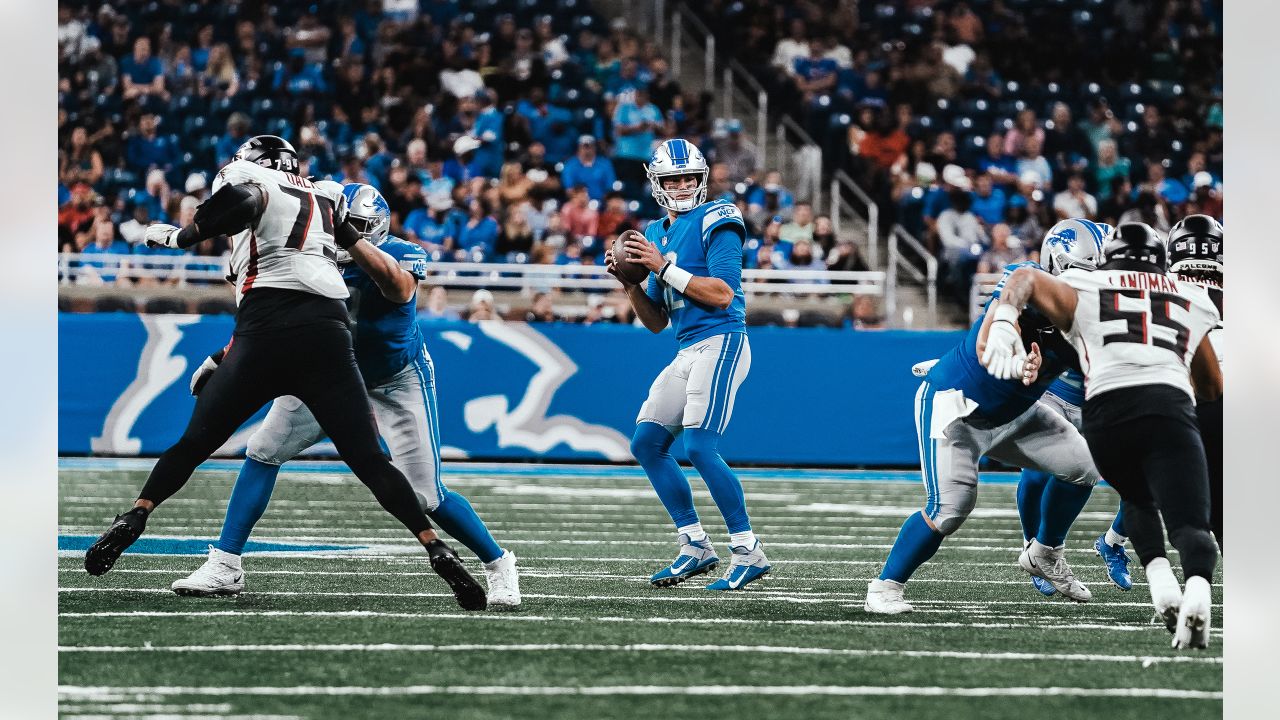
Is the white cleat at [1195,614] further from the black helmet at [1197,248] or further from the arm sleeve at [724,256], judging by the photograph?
the arm sleeve at [724,256]

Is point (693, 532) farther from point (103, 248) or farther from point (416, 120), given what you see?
point (416, 120)

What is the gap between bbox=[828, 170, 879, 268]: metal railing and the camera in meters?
14.5

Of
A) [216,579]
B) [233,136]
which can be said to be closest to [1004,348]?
[216,579]

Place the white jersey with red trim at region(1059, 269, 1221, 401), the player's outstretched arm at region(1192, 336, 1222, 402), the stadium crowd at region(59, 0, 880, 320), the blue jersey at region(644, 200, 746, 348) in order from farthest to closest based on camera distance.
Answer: the stadium crowd at region(59, 0, 880, 320) < the blue jersey at region(644, 200, 746, 348) < the player's outstretched arm at region(1192, 336, 1222, 402) < the white jersey with red trim at region(1059, 269, 1221, 401)

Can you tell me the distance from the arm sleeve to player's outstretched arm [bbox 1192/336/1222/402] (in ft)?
6.15

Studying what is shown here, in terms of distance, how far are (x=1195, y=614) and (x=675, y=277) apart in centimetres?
248

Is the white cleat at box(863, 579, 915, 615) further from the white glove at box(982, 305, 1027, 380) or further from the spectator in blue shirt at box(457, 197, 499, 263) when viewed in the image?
the spectator in blue shirt at box(457, 197, 499, 263)

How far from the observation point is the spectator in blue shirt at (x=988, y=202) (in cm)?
1502

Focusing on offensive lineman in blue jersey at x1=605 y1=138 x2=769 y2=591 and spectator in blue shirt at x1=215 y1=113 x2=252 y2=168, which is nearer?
offensive lineman in blue jersey at x1=605 y1=138 x2=769 y2=591

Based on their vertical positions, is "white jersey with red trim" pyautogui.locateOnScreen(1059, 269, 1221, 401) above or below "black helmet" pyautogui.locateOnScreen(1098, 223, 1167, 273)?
below

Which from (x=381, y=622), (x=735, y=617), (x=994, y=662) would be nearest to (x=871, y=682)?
(x=994, y=662)

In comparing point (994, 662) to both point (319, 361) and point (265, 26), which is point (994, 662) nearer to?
point (319, 361)

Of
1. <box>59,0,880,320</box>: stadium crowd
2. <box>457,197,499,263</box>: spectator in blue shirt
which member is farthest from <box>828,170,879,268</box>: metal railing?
<box>457,197,499,263</box>: spectator in blue shirt

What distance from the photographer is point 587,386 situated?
1248 centimetres
